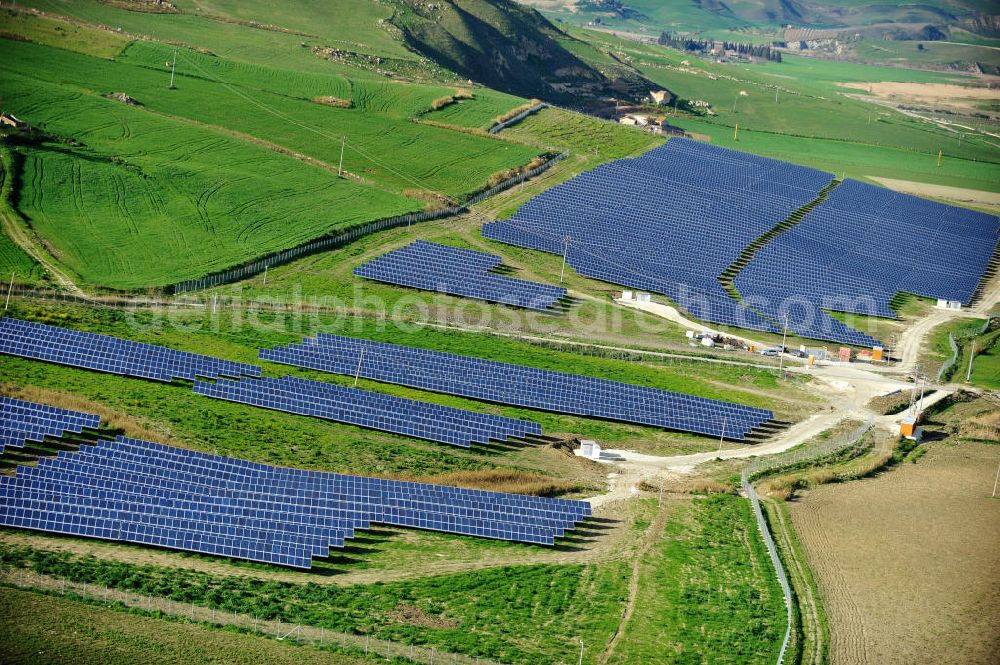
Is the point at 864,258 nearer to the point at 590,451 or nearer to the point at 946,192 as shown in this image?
the point at 946,192

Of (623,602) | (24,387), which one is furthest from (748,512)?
(24,387)

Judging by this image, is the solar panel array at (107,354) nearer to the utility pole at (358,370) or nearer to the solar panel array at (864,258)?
Answer: the utility pole at (358,370)

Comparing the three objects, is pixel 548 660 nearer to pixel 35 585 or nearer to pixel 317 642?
pixel 317 642

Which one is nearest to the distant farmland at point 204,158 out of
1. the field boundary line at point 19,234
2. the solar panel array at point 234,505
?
the field boundary line at point 19,234

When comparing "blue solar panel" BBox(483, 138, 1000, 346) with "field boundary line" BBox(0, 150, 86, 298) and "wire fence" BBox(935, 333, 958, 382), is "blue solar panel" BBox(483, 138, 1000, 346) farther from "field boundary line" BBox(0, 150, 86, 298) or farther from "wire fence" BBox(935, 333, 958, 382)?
"field boundary line" BBox(0, 150, 86, 298)

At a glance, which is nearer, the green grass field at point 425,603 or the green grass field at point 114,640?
the green grass field at point 114,640

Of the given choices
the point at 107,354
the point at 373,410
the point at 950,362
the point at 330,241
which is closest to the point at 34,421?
the point at 107,354

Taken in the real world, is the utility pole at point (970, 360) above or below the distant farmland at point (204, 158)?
below
